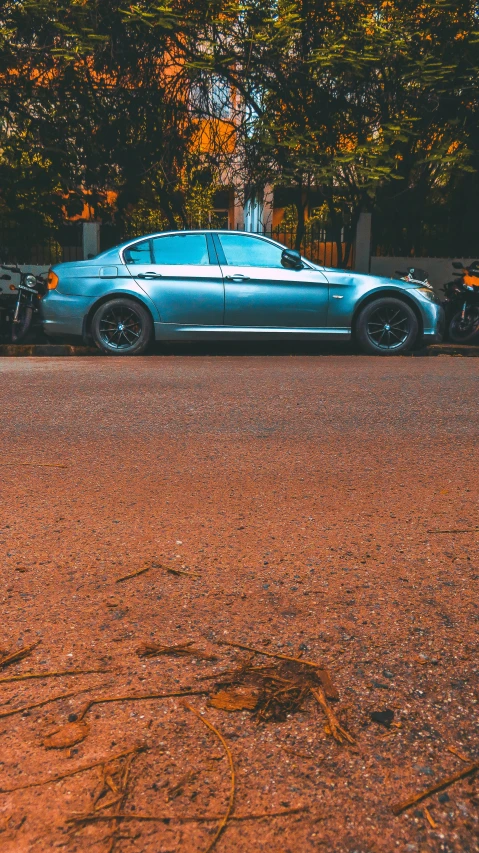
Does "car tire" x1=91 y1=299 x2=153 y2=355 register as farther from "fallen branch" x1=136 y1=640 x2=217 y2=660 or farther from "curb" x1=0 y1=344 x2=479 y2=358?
"fallen branch" x1=136 y1=640 x2=217 y2=660

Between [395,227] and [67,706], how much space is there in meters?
16.3

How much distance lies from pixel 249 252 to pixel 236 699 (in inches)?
387

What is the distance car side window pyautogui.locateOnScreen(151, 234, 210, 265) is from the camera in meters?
12.0

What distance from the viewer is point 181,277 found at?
11.8 metres

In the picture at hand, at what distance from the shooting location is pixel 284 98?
1584 cm

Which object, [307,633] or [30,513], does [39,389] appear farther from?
[307,633]

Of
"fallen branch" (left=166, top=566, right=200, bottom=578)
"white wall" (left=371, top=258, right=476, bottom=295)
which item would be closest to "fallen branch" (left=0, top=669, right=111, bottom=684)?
"fallen branch" (left=166, top=566, right=200, bottom=578)

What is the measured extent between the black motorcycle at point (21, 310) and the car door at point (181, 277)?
6.87 feet

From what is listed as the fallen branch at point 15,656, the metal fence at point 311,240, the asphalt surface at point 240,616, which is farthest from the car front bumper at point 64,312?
the fallen branch at point 15,656

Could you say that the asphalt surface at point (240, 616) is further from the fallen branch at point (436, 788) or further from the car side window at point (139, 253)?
the car side window at point (139, 253)

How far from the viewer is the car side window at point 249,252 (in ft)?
39.3

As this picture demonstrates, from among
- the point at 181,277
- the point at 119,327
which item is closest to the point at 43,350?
the point at 119,327

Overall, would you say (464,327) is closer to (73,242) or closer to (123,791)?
(73,242)

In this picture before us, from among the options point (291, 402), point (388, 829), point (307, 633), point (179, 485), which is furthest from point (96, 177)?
point (388, 829)
